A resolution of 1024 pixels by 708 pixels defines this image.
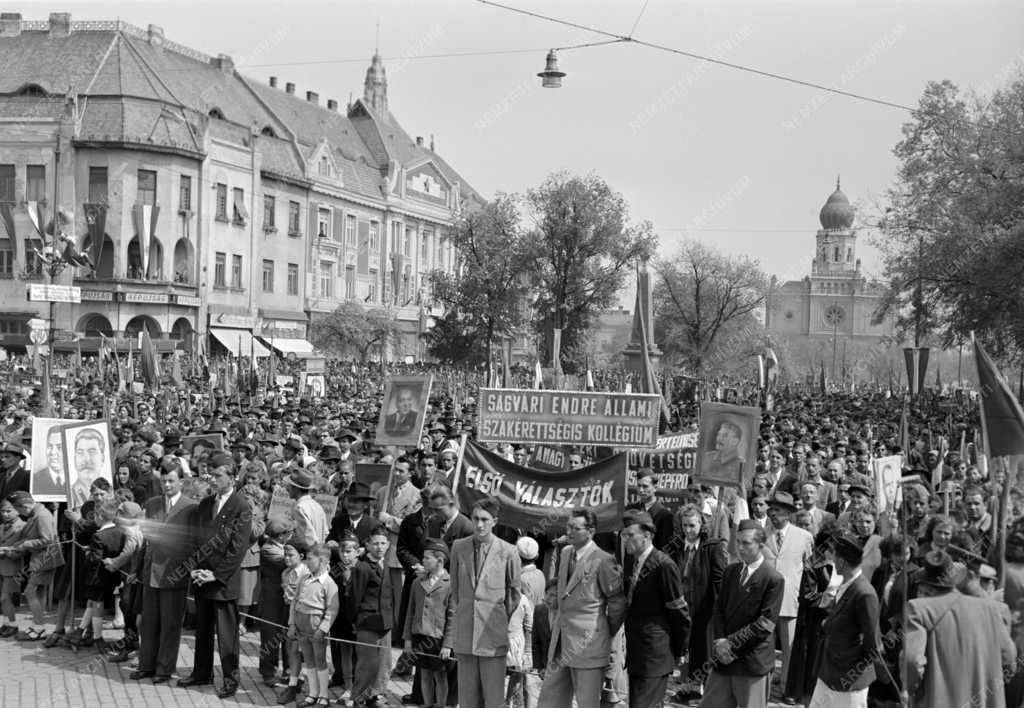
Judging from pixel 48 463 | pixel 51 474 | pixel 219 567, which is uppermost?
pixel 48 463

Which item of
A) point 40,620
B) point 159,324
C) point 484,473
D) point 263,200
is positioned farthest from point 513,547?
point 263,200

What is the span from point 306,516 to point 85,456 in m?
2.68

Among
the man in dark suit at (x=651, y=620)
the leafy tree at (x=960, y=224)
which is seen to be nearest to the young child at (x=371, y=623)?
the man in dark suit at (x=651, y=620)

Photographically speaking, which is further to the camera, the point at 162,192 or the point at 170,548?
the point at 162,192

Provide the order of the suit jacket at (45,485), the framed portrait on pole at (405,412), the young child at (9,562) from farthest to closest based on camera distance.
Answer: the framed portrait on pole at (405,412)
the young child at (9,562)
the suit jacket at (45,485)

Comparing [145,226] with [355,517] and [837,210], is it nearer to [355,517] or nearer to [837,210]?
[355,517]

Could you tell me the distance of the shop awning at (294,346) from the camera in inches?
2469

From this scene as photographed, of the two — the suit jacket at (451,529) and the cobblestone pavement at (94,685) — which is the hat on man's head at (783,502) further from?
the suit jacket at (451,529)

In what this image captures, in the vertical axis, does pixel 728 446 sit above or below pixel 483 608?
above

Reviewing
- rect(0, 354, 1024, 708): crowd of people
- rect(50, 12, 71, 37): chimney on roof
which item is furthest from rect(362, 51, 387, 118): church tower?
rect(0, 354, 1024, 708): crowd of people

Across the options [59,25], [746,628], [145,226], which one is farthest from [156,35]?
[746,628]

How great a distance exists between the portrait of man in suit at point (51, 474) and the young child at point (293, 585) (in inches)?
117

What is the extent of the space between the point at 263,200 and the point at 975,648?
59.1 metres

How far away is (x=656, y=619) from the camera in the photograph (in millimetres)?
7734
